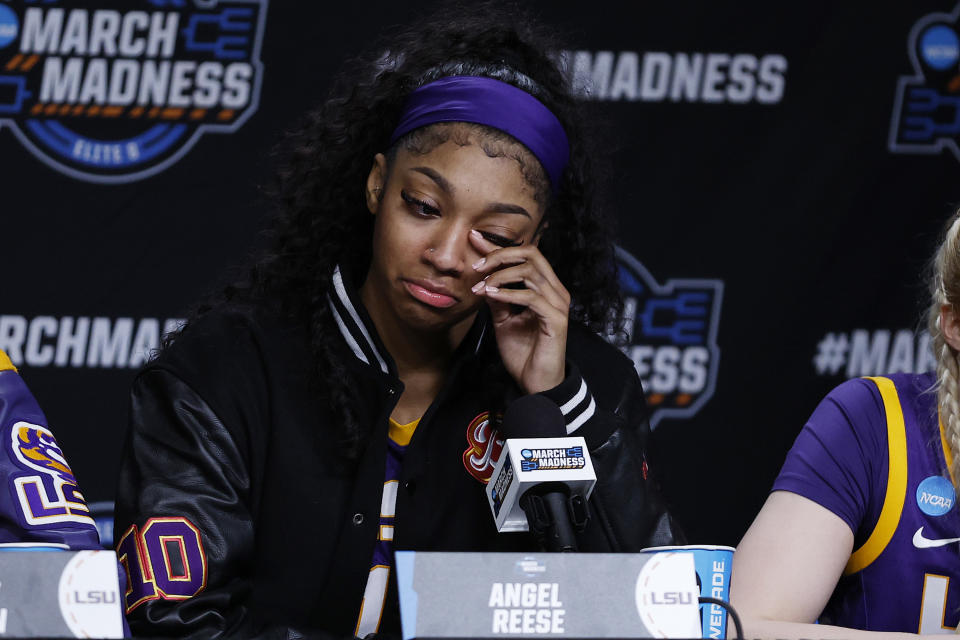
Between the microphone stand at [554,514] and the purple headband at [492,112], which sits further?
the purple headband at [492,112]

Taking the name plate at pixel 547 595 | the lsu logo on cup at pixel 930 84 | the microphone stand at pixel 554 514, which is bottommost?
the name plate at pixel 547 595

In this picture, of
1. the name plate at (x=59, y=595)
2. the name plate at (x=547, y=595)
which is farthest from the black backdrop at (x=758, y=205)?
the name plate at (x=59, y=595)

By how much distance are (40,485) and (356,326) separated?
50 centimetres

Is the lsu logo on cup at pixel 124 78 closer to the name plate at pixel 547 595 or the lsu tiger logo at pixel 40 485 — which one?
the lsu tiger logo at pixel 40 485

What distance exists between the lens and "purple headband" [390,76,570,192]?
179cm

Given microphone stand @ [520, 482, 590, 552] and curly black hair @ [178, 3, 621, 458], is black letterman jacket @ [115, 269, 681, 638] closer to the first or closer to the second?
curly black hair @ [178, 3, 621, 458]

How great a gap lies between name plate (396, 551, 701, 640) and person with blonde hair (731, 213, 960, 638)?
629 mm

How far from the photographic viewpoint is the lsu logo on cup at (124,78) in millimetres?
2713

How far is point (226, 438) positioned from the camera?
1.66 m


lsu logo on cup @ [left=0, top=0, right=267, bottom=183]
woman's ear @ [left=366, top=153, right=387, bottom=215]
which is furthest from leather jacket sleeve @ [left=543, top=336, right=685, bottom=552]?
lsu logo on cup @ [left=0, top=0, right=267, bottom=183]

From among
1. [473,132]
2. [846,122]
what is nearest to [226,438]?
[473,132]

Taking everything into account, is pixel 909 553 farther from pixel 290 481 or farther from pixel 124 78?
pixel 124 78

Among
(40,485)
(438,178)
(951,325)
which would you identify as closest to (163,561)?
(40,485)

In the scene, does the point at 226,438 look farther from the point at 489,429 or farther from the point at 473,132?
the point at 473,132
